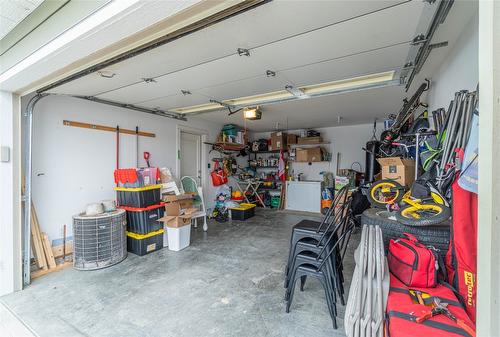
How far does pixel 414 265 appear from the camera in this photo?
135 cm

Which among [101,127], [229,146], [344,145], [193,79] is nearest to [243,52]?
[193,79]

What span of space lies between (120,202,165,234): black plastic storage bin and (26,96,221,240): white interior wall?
0.61 meters

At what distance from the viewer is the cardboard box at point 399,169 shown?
106 inches

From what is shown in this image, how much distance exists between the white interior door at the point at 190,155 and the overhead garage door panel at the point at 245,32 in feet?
8.55

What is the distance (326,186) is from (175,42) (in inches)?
201

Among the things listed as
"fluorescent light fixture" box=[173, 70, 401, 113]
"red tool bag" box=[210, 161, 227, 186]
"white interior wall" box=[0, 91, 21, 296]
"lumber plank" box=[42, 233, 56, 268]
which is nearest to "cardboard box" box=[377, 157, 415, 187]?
"fluorescent light fixture" box=[173, 70, 401, 113]

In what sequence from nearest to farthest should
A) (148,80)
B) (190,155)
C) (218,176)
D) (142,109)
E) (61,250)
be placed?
(148,80), (61,250), (142,109), (190,155), (218,176)

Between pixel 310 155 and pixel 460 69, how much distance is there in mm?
4330

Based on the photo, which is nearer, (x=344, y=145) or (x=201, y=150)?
(x=201, y=150)

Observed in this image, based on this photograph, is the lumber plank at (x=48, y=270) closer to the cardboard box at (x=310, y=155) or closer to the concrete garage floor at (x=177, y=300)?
the concrete garage floor at (x=177, y=300)

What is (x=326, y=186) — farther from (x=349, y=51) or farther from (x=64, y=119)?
(x=64, y=119)

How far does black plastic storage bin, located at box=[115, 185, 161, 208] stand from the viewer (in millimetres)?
3139

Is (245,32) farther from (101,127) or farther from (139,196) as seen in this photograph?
(101,127)

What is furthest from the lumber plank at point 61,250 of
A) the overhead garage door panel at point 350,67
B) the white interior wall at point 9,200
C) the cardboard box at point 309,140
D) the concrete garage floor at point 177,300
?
the cardboard box at point 309,140
